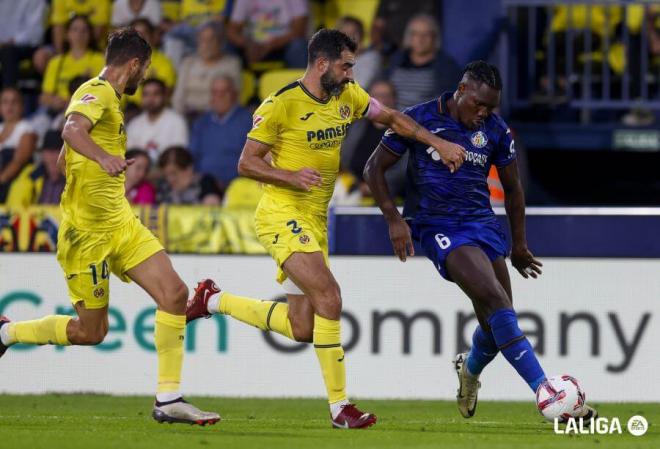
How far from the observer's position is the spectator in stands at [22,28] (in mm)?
16172

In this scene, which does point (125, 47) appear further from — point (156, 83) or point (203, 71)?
point (203, 71)

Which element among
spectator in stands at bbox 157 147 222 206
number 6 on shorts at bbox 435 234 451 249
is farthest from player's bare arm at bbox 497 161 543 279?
spectator in stands at bbox 157 147 222 206

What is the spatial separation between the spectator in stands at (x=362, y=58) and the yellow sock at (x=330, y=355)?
266 inches

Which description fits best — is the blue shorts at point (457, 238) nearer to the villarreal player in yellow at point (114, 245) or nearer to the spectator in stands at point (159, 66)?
the villarreal player in yellow at point (114, 245)

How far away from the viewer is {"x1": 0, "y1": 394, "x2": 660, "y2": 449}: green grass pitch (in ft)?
24.9

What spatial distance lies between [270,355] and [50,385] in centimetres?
180

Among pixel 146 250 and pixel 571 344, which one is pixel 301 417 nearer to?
pixel 146 250

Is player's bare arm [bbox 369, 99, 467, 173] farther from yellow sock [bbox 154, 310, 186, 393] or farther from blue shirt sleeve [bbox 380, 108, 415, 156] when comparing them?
yellow sock [bbox 154, 310, 186, 393]

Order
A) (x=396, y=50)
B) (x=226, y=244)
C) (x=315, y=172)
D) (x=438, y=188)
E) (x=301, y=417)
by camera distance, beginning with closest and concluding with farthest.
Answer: (x=315, y=172) → (x=438, y=188) → (x=301, y=417) → (x=226, y=244) → (x=396, y=50)

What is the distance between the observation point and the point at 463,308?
450 inches

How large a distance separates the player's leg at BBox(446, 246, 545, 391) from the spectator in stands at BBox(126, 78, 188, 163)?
679cm

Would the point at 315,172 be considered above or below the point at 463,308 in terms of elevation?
above

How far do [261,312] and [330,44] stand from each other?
1864 mm

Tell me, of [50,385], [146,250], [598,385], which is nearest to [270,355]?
[50,385]
